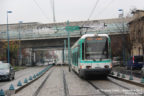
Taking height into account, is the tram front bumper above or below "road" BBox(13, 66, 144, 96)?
above

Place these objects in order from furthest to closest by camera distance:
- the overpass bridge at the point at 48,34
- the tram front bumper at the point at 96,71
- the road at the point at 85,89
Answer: the overpass bridge at the point at 48,34 → the tram front bumper at the point at 96,71 → the road at the point at 85,89

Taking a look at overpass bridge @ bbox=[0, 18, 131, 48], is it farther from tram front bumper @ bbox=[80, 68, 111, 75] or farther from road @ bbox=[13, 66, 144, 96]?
road @ bbox=[13, 66, 144, 96]

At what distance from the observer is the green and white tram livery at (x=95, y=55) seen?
1744 cm

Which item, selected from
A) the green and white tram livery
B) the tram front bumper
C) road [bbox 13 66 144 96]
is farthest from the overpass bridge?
road [bbox 13 66 144 96]

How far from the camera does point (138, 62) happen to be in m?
34.1

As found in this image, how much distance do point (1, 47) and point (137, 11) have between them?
3092 cm

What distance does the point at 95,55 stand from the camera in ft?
57.9

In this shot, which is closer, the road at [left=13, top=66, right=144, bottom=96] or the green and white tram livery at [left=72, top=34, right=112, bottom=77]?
the road at [left=13, top=66, right=144, bottom=96]

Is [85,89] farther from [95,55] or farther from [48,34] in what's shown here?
[48,34]

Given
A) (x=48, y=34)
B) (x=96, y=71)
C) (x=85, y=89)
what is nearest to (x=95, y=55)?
(x=96, y=71)

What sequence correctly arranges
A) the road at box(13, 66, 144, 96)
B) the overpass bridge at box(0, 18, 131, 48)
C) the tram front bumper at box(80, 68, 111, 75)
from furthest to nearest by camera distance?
the overpass bridge at box(0, 18, 131, 48)
the tram front bumper at box(80, 68, 111, 75)
the road at box(13, 66, 144, 96)

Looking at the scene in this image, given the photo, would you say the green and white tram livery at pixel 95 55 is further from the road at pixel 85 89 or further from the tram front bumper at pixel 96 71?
the road at pixel 85 89

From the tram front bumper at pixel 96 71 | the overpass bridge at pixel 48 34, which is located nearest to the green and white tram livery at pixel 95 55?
the tram front bumper at pixel 96 71

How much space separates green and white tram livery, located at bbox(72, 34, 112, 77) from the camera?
17438mm
